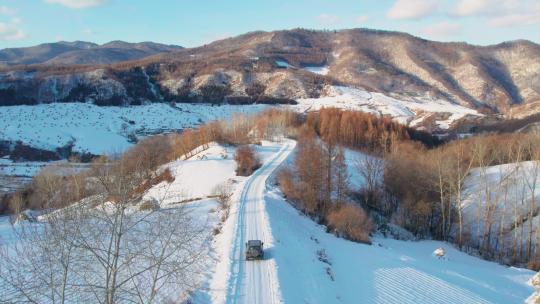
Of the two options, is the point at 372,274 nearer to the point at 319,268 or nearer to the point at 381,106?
the point at 319,268

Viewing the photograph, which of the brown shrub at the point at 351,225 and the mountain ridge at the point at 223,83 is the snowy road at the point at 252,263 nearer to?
the brown shrub at the point at 351,225

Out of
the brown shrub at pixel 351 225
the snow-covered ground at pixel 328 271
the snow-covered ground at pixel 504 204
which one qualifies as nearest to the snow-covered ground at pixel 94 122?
the brown shrub at pixel 351 225

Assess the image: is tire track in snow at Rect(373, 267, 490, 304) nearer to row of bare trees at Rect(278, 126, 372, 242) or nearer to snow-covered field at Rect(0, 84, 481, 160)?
row of bare trees at Rect(278, 126, 372, 242)

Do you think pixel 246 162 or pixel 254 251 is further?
pixel 246 162

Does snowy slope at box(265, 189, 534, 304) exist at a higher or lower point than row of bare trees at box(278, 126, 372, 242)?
lower

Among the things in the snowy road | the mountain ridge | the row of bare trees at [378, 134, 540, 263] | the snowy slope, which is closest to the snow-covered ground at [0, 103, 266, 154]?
the mountain ridge

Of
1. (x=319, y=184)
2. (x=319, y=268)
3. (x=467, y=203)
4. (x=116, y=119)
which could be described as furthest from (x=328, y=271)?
(x=116, y=119)

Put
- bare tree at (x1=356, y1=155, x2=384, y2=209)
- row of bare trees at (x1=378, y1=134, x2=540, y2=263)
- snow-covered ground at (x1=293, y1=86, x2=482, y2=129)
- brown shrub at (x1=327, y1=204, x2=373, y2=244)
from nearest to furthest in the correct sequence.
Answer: brown shrub at (x1=327, y1=204, x2=373, y2=244) < row of bare trees at (x1=378, y1=134, x2=540, y2=263) < bare tree at (x1=356, y1=155, x2=384, y2=209) < snow-covered ground at (x1=293, y1=86, x2=482, y2=129)
